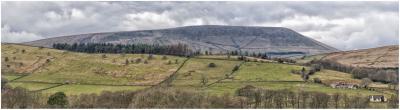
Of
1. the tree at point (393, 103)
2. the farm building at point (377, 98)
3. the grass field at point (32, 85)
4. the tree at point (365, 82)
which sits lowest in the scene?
the farm building at point (377, 98)

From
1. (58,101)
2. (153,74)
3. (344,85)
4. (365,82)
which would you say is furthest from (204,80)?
(58,101)

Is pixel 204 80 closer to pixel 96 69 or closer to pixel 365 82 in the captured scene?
pixel 96 69

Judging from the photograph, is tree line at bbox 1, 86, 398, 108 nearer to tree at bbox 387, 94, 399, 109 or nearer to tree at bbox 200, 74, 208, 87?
tree at bbox 387, 94, 399, 109

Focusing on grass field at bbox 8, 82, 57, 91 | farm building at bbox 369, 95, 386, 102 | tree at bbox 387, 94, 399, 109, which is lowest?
farm building at bbox 369, 95, 386, 102

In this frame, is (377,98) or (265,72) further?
(265,72)

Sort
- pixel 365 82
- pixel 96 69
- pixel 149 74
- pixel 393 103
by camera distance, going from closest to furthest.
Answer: pixel 393 103 → pixel 365 82 → pixel 149 74 → pixel 96 69

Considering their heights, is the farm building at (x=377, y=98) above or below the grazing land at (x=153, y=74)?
below

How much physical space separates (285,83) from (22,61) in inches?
3608

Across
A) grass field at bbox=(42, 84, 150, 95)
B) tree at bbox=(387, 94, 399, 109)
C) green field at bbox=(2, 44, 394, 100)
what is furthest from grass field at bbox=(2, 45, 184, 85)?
tree at bbox=(387, 94, 399, 109)

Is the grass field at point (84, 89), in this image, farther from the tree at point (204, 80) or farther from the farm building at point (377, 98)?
the farm building at point (377, 98)

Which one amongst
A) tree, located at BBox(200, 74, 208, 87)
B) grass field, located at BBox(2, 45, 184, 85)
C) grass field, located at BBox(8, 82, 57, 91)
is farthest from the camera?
grass field, located at BBox(2, 45, 184, 85)

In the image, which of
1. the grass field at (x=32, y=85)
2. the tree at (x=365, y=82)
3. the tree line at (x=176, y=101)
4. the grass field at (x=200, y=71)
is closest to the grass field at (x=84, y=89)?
the grass field at (x=32, y=85)

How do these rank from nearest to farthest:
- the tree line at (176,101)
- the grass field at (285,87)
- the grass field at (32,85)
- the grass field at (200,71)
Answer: the tree line at (176,101)
the grass field at (285,87)
the grass field at (32,85)
the grass field at (200,71)

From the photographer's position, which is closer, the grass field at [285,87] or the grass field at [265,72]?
the grass field at [285,87]
